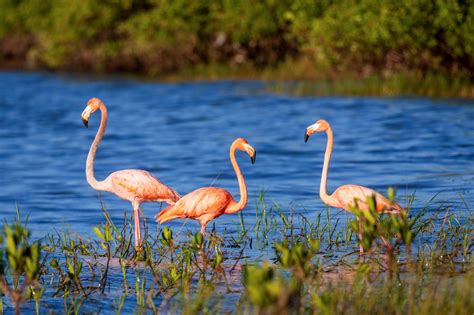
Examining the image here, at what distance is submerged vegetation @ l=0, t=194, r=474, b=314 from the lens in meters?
5.64

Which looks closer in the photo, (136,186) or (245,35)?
(136,186)

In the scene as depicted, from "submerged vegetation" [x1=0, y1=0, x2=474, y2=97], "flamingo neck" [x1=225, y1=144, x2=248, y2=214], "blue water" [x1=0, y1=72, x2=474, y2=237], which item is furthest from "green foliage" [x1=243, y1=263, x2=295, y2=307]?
"submerged vegetation" [x1=0, y1=0, x2=474, y2=97]

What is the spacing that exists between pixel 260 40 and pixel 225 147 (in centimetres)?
1657

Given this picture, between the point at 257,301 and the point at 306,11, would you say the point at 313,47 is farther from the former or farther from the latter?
the point at 257,301

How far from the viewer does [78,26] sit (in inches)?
1551

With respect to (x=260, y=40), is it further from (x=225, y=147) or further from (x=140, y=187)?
(x=140, y=187)

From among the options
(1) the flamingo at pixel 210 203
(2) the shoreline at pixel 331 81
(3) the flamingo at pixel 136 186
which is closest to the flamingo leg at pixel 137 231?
(3) the flamingo at pixel 136 186

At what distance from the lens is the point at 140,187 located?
9.67 meters

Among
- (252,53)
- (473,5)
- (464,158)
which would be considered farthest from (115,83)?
(464,158)

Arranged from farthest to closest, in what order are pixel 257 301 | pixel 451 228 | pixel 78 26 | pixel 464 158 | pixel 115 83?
pixel 78 26 < pixel 115 83 < pixel 464 158 < pixel 451 228 < pixel 257 301

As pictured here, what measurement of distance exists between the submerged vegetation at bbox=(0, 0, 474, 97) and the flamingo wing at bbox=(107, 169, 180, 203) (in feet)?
40.6

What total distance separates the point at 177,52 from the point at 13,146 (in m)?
16.1

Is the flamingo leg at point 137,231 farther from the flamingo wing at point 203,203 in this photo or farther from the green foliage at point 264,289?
the green foliage at point 264,289

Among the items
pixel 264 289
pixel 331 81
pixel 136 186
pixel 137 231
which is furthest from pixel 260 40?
pixel 264 289
